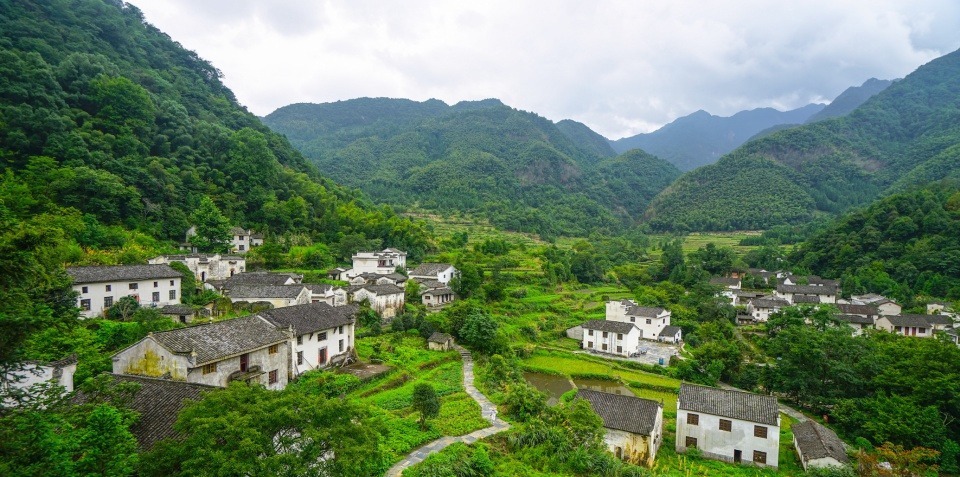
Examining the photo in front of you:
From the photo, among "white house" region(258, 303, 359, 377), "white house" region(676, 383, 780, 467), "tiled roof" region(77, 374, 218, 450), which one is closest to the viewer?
"tiled roof" region(77, 374, 218, 450)

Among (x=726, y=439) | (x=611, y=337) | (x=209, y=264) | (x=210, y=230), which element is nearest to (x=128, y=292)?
(x=209, y=264)

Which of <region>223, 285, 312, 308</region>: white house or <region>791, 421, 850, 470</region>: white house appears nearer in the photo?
<region>791, 421, 850, 470</region>: white house

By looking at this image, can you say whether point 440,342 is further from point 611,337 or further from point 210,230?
point 210,230

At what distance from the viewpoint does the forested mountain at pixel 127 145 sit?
37.5 metres

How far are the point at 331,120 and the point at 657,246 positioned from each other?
137 meters

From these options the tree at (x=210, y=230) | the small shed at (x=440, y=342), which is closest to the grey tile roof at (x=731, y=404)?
the small shed at (x=440, y=342)

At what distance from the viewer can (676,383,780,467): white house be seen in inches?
848

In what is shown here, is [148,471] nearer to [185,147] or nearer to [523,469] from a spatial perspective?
[523,469]

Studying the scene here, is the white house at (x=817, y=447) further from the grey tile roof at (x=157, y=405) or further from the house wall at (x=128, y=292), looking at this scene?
the house wall at (x=128, y=292)

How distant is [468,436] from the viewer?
19984 millimetres

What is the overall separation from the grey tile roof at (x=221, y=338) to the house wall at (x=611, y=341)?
26.9 metres

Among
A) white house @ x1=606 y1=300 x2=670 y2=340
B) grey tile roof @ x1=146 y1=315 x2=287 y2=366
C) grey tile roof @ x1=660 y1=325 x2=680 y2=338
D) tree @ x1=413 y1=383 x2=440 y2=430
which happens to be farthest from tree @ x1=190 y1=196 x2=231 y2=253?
grey tile roof @ x1=660 y1=325 x2=680 y2=338

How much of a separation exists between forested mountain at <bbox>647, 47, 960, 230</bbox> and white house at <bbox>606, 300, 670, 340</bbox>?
249 ft

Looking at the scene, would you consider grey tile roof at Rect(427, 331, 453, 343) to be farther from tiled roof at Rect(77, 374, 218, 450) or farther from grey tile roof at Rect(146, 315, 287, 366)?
tiled roof at Rect(77, 374, 218, 450)
